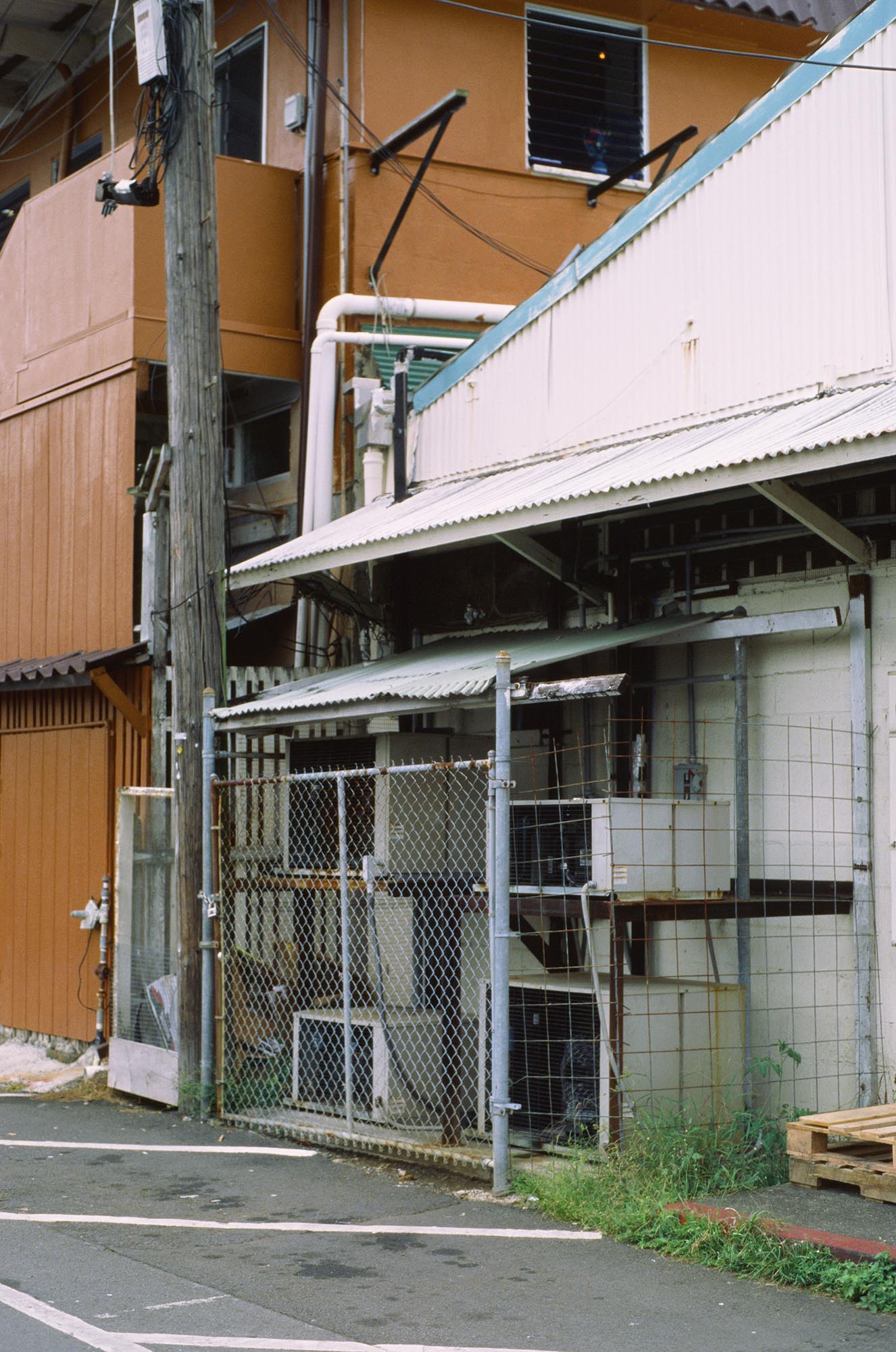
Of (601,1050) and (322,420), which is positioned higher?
(322,420)

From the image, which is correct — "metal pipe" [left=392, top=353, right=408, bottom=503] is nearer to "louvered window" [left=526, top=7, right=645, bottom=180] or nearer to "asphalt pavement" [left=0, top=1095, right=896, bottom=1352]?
"louvered window" [left=526, top=7, right=645, bottom=180]

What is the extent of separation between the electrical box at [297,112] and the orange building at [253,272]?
2 centimetres

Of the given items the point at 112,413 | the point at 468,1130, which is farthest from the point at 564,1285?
the point at 112,413

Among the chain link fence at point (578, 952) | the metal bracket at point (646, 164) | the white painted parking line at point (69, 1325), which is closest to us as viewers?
the white painted parking line at point (69, 1325)

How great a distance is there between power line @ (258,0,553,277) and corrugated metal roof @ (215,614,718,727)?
4.26 metres

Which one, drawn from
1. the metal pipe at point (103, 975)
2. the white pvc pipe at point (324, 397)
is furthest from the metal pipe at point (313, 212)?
the metal pipe at point (103, 975)

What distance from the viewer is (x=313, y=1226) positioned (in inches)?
290

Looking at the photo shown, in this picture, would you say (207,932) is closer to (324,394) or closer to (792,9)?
(324,394)

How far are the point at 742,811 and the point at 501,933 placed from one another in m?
1.82

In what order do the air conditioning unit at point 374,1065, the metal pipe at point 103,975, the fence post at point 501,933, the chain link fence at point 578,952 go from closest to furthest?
the fence post at point 501,933, the chain link fence at point 578,952, the air conditioning unit at point 374,1065, the metal pipe at point 103,975

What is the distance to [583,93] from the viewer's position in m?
14.3

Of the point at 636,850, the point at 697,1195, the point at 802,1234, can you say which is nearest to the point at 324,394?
the point at 636,850

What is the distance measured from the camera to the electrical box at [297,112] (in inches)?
525

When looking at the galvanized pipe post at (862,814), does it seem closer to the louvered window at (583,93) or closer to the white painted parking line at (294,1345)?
the white painted parking line at (294,1345)
